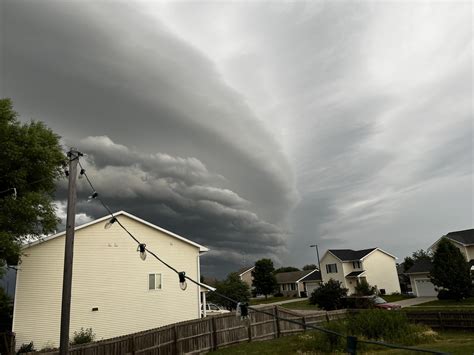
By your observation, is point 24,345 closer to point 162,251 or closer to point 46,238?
point 46,238

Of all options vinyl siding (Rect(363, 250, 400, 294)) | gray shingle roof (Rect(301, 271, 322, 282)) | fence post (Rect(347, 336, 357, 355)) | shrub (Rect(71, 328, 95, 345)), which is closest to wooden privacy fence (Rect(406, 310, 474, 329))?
fence post (Rect(347, 336, 357, 355))

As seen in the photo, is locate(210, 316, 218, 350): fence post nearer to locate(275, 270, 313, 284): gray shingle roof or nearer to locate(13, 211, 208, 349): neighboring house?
locate(13, 211, 208, 349): neighboring house

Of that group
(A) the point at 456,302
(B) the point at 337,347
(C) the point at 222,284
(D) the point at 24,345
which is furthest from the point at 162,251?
(C) the point at 222,284

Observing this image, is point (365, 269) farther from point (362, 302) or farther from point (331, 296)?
point (331, 296)

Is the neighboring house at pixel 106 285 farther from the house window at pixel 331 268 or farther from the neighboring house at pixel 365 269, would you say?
the house window at pixel 331 268

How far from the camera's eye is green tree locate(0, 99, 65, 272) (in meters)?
17.2

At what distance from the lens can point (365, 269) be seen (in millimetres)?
53531

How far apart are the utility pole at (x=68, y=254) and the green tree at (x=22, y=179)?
10026 mm

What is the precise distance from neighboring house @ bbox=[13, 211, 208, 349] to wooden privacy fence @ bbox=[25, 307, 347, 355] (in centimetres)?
614

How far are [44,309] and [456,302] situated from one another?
119 feet

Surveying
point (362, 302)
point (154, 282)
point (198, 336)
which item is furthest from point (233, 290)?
point (198, 336)

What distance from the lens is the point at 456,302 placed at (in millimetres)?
34438

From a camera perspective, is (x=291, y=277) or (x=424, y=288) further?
(x=291, y=277)

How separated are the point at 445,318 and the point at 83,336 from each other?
2096cm
